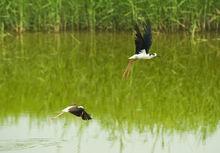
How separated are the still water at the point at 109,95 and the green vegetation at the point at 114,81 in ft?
0.04

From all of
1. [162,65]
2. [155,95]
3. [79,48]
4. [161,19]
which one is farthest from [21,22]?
[155,95]

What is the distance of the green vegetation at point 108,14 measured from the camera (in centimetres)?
1442

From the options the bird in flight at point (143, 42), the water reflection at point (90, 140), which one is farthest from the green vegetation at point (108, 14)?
the water reflection at point (90, 140)

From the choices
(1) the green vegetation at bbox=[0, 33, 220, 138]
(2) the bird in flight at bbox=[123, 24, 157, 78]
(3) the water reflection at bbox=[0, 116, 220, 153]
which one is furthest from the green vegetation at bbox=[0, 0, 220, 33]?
(3) the water reflection at bbox=[0, 116, 220, 153]

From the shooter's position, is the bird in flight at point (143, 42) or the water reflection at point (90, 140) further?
the bird in flight at point (143, 42)

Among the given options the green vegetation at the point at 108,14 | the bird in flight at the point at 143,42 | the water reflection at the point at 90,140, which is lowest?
the water reflection at the point at 90,140

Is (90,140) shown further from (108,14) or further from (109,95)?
(108,14)

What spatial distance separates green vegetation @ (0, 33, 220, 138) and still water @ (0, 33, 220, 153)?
0.01 m

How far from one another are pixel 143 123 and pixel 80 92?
1.93 metres

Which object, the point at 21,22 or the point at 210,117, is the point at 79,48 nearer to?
the point at 21,22

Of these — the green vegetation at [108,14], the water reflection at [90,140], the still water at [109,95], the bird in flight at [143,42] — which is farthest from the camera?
the green vegetation at [108,14]

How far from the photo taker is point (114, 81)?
1002cm

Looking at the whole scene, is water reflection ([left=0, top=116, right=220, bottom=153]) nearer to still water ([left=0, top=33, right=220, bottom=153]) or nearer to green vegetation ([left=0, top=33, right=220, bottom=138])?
still water ([left=0, top=33, right=220, bottom=153])

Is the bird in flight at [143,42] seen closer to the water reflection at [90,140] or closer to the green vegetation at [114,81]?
the green vegetation at [114,81]
